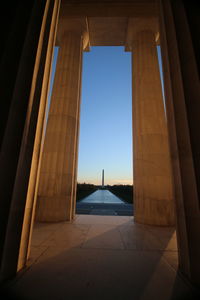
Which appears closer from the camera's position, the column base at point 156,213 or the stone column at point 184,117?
the stone column at point 184,117

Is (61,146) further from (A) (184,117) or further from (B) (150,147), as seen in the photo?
(A) (184,117)

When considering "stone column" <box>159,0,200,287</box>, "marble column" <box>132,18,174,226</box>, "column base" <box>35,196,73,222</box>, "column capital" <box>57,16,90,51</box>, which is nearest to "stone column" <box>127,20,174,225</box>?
"marble column" <box>132,18,174,226</box>

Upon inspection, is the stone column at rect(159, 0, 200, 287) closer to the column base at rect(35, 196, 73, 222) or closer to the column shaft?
the column base at rect(35, 196, 73, 222)

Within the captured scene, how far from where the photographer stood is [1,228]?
3.10 meters

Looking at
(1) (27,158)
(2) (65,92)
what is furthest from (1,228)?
(2) (65,92)

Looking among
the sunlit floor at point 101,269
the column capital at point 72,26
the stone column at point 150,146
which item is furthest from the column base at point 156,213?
the column capital at point 72,26

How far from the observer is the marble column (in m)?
8.12

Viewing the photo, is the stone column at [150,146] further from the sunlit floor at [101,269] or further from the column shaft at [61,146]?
the column shaft at [61,146]

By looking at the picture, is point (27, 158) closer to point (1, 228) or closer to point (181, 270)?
point (1, 228)

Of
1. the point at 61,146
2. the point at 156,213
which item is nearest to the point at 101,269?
the point at 156,213

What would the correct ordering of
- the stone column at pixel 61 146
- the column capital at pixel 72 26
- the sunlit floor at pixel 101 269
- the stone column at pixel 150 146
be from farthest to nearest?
the column capital at pixel 72 26
the stone column at pixel 61 146
the stone column at pixel 150 146
the sunlit floor at pixel 101 269

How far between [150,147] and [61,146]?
6.02 metres

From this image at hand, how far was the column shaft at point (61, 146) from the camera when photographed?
27.6ft

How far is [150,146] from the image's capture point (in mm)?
9070
